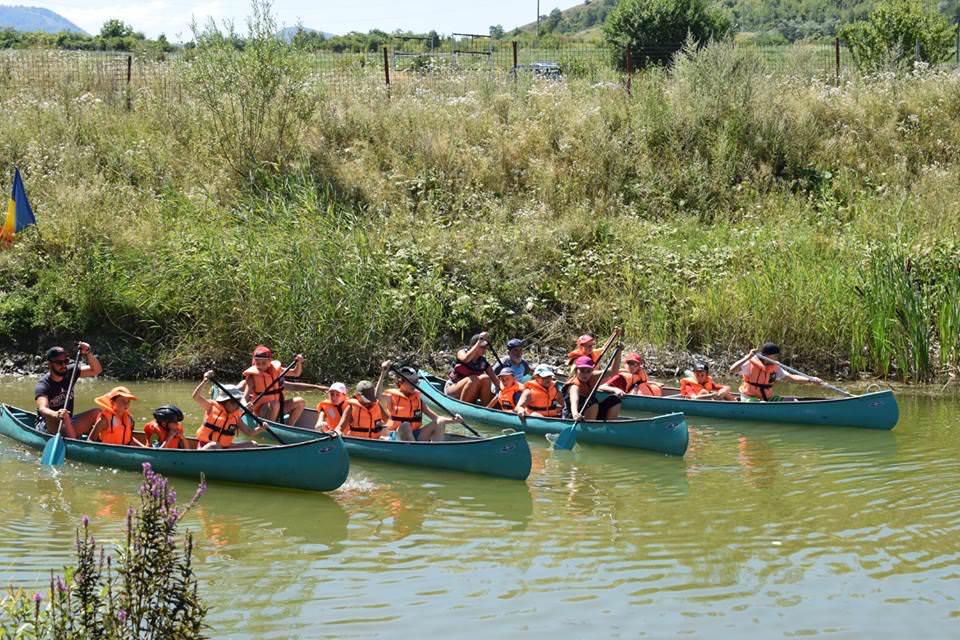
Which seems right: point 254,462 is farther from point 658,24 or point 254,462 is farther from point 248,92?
point 658,24

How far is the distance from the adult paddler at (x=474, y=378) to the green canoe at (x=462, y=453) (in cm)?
264

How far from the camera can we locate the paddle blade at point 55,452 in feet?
40.7

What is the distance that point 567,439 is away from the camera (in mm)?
13547

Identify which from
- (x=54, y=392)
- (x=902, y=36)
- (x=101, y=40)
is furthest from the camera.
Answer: (x=101, y=40)

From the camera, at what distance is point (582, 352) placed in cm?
1592

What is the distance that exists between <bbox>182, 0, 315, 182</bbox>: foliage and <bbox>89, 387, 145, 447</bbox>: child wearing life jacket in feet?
34.6

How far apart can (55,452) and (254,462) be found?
261cm

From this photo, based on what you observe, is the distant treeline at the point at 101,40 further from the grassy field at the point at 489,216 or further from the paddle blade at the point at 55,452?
the paddle blade at the point at 55,452

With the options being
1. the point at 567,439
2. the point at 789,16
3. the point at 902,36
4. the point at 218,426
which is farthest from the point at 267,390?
the point at 789,16

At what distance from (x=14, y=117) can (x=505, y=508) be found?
1846 cm

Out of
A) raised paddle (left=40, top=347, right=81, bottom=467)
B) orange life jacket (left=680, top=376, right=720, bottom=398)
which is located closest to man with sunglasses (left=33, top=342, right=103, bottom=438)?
raised paddle (left=40, top=347, right=81, bottom=467)

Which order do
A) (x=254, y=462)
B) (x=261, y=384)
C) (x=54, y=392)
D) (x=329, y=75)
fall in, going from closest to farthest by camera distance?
(x=254, y=462) → (x=54, y=392) → (x=261, y=384) → (x=329, y=75)

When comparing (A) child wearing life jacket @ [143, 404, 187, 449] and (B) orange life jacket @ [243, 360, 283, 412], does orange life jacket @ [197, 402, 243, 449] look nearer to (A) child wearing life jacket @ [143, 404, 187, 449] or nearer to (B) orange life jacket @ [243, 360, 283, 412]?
(A) child wearing life jacket @ [143, 404, 187, 449]

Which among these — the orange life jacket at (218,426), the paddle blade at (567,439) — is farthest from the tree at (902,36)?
the orange life jacket at (218,426)
